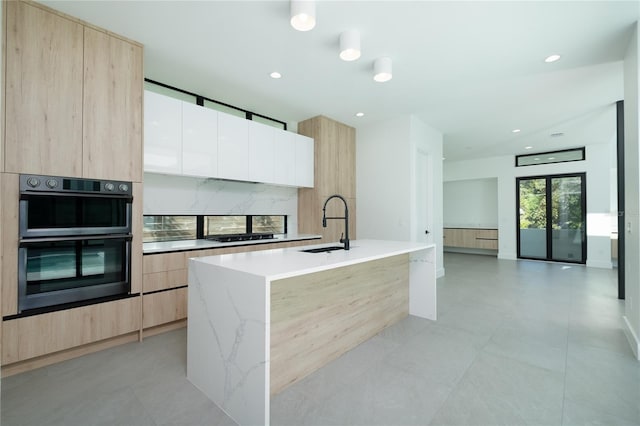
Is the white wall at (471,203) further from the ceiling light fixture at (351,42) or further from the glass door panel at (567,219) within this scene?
the ceiling light fixture at (351,42)

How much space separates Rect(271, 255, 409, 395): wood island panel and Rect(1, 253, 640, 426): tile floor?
0.10 meters

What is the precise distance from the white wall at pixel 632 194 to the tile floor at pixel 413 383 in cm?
28

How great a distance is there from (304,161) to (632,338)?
3921 millimetres

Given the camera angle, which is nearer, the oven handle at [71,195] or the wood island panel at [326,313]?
the wood island panel at [326,313]

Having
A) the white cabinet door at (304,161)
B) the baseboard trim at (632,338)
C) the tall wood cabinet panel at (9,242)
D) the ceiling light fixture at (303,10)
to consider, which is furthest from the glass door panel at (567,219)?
the tall wood cabinet panel at (9,242)

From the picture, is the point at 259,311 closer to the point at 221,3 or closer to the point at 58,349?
the point at 58,349

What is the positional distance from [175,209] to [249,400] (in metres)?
2.56

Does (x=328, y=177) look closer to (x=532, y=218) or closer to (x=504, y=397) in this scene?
(x=504, y=397)

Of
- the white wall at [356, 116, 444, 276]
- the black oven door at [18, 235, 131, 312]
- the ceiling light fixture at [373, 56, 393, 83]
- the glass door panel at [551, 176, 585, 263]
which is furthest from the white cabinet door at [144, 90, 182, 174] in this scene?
the glass door panel at [551, 176, 585, 263]

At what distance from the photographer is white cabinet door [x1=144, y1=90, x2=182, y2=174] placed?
2.80 metres

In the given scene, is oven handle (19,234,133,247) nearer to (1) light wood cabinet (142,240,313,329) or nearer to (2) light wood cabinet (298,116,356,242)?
(1) light wood cabinet (142,240,313,329)

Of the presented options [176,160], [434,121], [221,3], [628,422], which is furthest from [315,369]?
[434,121]

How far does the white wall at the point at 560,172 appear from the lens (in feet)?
20.0

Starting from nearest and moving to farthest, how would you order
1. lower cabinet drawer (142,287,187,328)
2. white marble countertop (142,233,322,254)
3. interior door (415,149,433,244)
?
1. lower cabinet drawer (142,287,187,328)
2. white marble countertop (142,233,322,254)
3. interior door (415,149,433,244)
